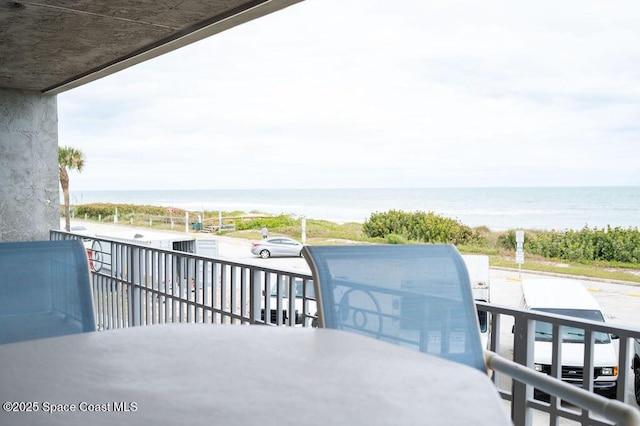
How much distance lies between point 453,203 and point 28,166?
35891 millimetres

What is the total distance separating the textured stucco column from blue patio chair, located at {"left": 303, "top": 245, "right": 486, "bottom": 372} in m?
4.47

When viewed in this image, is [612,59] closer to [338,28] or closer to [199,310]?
[338,28]

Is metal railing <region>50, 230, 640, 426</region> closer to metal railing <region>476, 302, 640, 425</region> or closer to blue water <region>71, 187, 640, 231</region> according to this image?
metal railing <region>476, 302, 640, 425</region>

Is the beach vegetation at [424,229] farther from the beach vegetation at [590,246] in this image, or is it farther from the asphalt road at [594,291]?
the asphalt road at [594,291]

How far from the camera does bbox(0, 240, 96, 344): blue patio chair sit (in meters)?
1.35

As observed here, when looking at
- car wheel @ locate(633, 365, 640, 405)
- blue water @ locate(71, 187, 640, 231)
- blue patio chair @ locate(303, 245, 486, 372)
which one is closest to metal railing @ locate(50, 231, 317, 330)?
blue patio chair @ locate(303, 245, 486, 372)

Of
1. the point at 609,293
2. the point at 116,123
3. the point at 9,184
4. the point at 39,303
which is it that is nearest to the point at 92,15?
the point at 39,303

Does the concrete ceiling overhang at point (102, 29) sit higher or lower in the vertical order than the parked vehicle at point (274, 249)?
higher

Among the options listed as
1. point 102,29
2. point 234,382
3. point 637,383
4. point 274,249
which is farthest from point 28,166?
point 274,249

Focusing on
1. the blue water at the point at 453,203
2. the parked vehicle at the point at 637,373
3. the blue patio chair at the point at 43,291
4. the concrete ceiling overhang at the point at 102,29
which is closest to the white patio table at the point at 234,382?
the blue patio chair at the point at 43,291

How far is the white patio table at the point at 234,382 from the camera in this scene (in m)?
0.76

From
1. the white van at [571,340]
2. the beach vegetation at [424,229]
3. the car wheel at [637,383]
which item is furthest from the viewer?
the beach vegetation at [424,229]

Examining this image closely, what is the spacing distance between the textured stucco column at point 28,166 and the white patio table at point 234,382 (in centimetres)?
446

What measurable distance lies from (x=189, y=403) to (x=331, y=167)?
4206 cm
